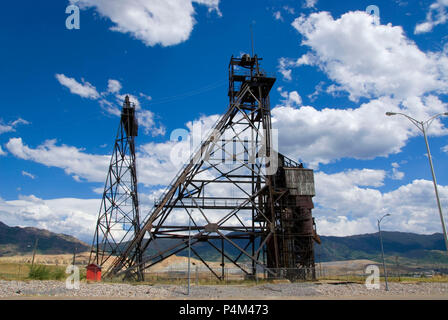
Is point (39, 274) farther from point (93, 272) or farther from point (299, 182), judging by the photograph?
point (299, 182)

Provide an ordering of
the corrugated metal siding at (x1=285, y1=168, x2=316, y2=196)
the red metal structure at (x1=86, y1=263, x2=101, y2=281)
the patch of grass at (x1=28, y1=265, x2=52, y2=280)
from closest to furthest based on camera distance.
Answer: the red metal structure at (x1=86, y1=263, x2=101, y2=281), the patch of grass at (x1=28, y1=265, x2=52, y2=280), the corrugated metal siding at (x1=285, y1=168, x2=316, y2=196)

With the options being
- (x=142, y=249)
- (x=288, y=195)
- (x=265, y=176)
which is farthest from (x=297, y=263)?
(x=142, y=249)

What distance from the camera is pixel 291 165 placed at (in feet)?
115

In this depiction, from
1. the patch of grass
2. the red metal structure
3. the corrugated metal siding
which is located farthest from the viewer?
the corrugated metal siding

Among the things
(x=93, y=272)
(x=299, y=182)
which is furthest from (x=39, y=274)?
(x=299, y=182)

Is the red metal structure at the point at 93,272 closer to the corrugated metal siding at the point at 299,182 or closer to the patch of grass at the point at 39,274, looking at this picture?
the patch of grass at the point at 39,274

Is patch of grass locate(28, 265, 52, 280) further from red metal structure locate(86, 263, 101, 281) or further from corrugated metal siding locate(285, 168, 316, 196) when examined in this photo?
corrugated metal siding locate(285, 168, 316, 196)

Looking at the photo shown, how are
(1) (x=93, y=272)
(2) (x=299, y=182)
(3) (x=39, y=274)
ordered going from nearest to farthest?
(1) (x=93, y=272), (3) (x=39, y=274), (2) (x=299, y=182)

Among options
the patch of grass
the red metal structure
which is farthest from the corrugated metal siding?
the patch of grass

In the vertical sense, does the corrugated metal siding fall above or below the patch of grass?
above

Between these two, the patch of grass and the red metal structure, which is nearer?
the red metal structure
